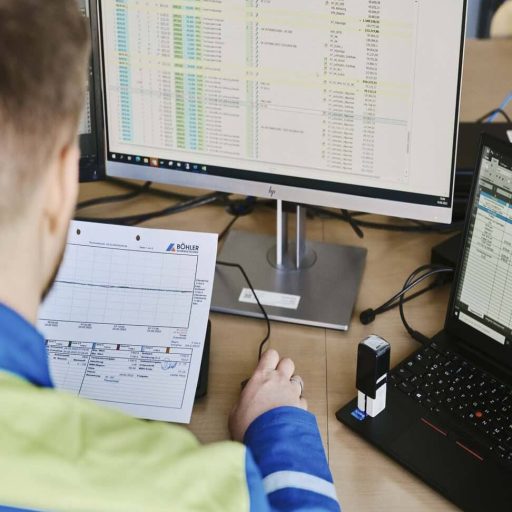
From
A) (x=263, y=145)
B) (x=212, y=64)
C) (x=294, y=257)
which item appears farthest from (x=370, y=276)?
(x=212, y=64)

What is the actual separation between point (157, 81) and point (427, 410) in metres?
0.57

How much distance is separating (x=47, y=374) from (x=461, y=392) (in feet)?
1.77

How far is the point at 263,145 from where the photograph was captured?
3.92ft

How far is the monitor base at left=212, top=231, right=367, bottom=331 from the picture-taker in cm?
123

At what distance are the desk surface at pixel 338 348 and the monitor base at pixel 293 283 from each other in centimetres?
2

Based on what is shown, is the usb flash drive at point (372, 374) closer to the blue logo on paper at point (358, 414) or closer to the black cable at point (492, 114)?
the blue logo on paper at point (358, 414)

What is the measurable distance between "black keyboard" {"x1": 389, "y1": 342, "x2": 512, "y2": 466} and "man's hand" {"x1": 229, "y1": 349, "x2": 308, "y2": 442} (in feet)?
0.43

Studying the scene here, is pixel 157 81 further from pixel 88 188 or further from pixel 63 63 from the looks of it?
pixel 63 63

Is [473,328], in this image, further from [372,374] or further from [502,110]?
[502,110]

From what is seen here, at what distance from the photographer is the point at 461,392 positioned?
1.05 meters

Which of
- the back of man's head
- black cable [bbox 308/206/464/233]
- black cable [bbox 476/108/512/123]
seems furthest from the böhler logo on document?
black cable [bbox 476/108/512/123]

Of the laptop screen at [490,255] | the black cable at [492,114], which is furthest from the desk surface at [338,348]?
the black cable at [492,114]

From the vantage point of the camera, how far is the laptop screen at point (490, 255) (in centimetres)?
102

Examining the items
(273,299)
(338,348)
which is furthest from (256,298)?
(338,348)
